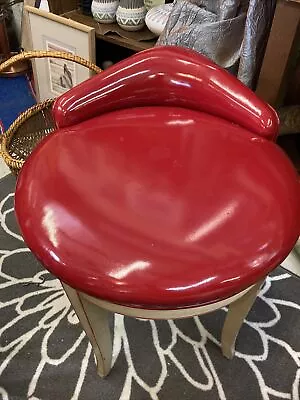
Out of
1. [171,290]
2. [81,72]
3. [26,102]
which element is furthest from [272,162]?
[26,102]

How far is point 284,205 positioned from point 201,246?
0.62ft

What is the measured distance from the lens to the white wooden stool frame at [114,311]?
2.70 feet

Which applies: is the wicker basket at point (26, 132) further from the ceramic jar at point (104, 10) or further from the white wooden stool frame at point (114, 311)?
the white wooden stool frame at point (114, 311)

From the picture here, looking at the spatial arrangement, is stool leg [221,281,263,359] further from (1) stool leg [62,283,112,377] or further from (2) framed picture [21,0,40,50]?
(2) framed picture [21,0,40,50]

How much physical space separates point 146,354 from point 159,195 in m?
0.51

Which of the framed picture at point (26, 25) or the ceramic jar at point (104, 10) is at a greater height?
the ceramic jar at point (104, 10)

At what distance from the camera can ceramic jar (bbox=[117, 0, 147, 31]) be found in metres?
1.56

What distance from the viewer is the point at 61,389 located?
1.11 metres

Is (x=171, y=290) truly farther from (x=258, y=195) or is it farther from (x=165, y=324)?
(x=165, y=324)

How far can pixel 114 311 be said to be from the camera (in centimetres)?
85

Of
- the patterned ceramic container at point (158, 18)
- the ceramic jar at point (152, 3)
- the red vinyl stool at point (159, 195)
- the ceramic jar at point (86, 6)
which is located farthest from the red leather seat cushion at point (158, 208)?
the ceramic jar at point (86, 6)

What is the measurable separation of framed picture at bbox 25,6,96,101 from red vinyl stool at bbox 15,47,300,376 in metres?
0.63

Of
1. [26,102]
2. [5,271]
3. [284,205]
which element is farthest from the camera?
[26,102]

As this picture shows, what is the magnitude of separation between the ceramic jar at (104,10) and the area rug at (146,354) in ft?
3.02
